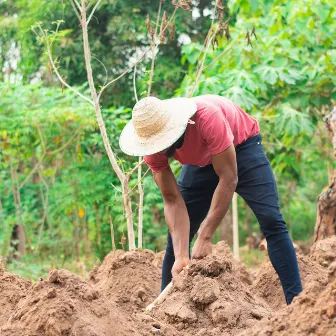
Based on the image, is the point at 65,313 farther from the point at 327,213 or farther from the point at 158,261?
the point at 327,213

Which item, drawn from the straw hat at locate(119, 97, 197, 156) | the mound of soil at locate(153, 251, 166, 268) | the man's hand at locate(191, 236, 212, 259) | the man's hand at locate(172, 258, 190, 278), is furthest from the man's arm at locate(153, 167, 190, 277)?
the mound of soil at locate(153, 251, 166, 268)

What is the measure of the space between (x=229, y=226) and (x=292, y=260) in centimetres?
758

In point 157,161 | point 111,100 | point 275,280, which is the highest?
point 157,161

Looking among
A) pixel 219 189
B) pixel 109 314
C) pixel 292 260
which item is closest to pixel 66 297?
pixel 109 314

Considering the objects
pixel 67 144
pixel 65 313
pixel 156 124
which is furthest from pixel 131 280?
pixel 67 144

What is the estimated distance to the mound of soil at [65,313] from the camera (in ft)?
11.3

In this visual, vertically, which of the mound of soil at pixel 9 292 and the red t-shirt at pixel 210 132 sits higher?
the red t-shirt at pixel 210 132

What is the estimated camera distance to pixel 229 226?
40.1ft

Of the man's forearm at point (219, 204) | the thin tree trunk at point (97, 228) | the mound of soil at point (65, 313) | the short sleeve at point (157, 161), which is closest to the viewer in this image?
Result: the mound of soil at point (65, 313)

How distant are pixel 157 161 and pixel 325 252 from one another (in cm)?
223

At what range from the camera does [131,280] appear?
223 inches

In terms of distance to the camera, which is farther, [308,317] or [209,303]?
[209,303]

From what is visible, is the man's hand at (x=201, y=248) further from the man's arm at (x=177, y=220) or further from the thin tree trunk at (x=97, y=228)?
the thin tree trunk at (x=97, y=228)

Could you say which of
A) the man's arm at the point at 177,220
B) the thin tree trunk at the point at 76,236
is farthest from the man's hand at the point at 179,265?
the thin tree trunk at the point at 76,236
